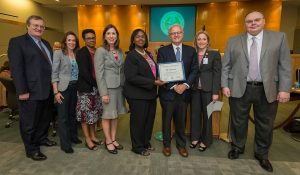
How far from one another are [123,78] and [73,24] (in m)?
9.37

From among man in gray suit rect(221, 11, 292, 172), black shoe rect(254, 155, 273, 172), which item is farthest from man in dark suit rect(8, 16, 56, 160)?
black shoe rect(254, 155, 273, 172)

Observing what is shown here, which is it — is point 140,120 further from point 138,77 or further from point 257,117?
point 257,117

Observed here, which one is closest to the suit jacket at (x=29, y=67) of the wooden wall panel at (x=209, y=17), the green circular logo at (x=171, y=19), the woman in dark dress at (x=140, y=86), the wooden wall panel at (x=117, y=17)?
the woman in dark dress at (x=140, y=86)

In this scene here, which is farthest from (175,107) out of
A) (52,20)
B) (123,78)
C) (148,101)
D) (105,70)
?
(52,20)

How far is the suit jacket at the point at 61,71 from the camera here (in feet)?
9.11

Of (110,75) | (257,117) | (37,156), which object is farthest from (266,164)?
(37,156)

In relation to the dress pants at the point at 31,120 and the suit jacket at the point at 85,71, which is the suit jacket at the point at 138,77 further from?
the dress pants at the point at 31,120

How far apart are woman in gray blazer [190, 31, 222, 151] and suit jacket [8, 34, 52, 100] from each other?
1892mm

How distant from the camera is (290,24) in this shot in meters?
9.77

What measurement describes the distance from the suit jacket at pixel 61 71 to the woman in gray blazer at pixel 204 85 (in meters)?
1.63

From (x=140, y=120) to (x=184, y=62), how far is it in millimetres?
904

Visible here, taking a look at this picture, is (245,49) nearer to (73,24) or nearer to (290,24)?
(290,24)

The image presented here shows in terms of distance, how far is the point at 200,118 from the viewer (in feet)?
10.4

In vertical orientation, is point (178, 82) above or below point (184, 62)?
below
